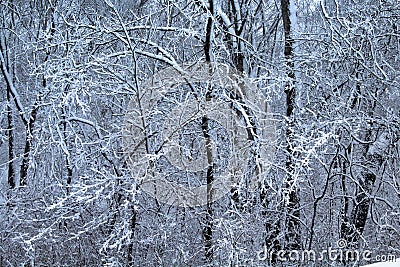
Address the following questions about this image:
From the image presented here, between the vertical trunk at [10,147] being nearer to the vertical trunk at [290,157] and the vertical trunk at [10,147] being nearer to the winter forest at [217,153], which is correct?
the winter forest at [217,153]

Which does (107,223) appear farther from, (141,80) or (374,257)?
(374,257)

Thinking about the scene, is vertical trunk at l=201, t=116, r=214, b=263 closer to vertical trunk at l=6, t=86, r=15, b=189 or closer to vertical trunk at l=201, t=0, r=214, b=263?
vertical trunk at l=201, t=0, r=214, b=263

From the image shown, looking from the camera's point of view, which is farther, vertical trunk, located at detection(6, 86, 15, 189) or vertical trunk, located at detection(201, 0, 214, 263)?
vertical trunk, located at detection(6, 86, 15, 189)

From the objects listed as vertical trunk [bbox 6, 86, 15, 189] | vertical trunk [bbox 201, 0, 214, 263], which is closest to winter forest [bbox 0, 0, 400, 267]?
vertical trunk [bbox 201, 0, 214, 263]

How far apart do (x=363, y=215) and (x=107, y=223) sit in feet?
9.71

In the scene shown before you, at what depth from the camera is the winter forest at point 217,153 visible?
14.4 ft

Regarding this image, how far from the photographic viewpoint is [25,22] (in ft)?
25.7

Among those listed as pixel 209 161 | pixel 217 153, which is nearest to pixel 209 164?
pixel 209 161

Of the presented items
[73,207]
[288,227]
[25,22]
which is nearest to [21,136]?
[25,22]

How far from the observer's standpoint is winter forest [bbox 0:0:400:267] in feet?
14.4

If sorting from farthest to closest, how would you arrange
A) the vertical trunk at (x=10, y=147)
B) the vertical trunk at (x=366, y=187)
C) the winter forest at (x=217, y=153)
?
the vertical trunk at (x=10, y=147) < the vertical trunk at (x=366, y=187) < the winter forest at (x=217, y=153)

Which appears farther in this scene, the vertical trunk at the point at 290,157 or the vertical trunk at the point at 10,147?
the vertical trunk at the point at 10,147

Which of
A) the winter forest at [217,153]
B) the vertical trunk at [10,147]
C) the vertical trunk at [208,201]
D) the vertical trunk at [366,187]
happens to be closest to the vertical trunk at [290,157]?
the winter forest at [217,153]

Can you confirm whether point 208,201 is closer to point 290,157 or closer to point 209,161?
point 209,161
